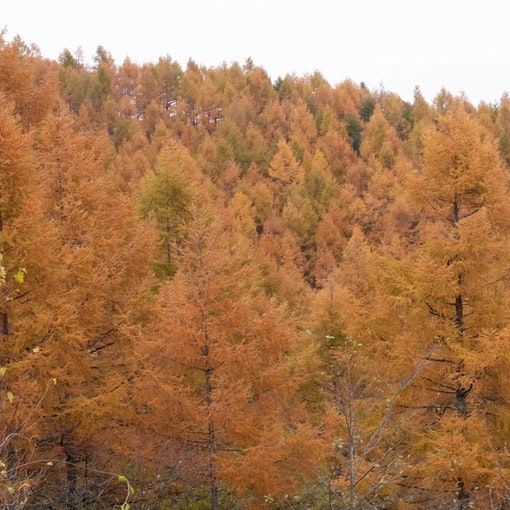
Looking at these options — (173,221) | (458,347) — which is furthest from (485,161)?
(173,221)

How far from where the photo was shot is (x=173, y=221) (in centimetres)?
1866

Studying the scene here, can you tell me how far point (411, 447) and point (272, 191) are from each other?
49102 mm

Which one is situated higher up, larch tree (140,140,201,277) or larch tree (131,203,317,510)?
larch tree (140,140,201,277)

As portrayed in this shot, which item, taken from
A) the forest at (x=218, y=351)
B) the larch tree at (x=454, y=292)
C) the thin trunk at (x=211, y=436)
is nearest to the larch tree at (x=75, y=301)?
the forest at (x=218, y=351)

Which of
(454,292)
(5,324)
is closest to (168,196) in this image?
(5,324)

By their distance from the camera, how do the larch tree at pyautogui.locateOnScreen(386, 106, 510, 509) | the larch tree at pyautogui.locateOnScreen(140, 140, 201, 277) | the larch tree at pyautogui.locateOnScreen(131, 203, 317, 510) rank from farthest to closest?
the larch tree at pyautogui.locateOnScreen(140, 140, 201, 277)
the larch tree at pyautogui.locateOnScreen(386, 106, 510, 509)
the larch tree at pyautogui.locateOnScreen(131, 203, 317, 510)

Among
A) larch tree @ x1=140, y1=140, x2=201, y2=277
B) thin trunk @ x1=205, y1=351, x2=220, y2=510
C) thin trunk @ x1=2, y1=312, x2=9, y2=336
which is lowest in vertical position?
thin trunk @ x1=205, y1=351, x2=220, y2=510

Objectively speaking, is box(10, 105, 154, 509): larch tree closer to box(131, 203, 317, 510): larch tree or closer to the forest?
the forest

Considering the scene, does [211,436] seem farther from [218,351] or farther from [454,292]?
[454,292]

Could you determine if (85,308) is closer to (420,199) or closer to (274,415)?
(274,415)

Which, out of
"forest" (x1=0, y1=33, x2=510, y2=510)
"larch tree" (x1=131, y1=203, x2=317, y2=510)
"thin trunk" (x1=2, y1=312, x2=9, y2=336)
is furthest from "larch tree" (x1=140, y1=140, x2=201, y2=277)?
"thin trunk" (x1=2, y1=312, x2=9, y2=336)

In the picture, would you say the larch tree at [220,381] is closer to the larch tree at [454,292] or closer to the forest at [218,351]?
the forest at [218,351]

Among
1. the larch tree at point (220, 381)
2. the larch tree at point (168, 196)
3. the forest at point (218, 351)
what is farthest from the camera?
the larch tree at point (168, 196)

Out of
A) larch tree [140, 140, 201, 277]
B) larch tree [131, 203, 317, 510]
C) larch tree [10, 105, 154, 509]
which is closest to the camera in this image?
larch tree [10, 105, 154, 509]
